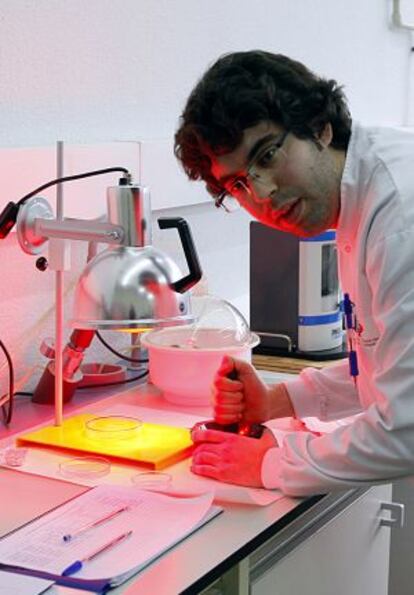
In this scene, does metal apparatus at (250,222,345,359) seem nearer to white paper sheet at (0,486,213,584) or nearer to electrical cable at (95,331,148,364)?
electrical cable at (95,331,148,364)

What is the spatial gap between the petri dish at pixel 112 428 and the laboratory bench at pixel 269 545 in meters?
0.10

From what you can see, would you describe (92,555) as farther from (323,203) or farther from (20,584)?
(323,203)

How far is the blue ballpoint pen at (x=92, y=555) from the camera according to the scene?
1179 mm

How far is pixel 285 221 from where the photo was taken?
1.48 meters

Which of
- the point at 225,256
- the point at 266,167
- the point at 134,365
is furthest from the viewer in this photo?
the point at 225,256

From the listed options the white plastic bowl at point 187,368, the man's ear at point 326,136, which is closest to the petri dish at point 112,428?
the white plastic bowl at point 187,368

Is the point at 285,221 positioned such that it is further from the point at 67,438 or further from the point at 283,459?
the point at 67,438

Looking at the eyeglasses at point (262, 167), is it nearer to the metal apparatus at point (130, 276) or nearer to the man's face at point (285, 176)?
the man's face at point (285, 176)

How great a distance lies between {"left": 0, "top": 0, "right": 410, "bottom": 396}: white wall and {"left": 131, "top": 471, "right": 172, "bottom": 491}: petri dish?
18.9 inches

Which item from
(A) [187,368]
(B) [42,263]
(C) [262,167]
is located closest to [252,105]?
(C) [262,167]

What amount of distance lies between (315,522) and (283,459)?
194mm

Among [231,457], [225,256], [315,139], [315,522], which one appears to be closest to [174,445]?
[231,457]

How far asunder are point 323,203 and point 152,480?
0.50 meters

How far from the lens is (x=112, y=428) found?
171 centimetres
